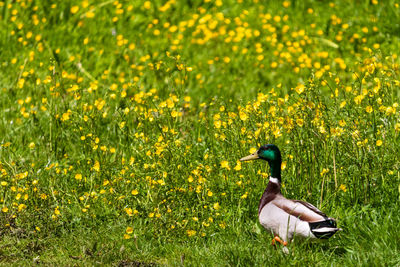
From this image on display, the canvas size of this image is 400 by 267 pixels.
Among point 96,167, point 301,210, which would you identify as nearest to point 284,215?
point 301,210

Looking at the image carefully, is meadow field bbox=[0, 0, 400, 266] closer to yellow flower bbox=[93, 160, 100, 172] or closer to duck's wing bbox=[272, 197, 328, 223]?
yellow flower bbox=[93, 160, 100, 172]

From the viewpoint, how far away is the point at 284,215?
4055 millimetres

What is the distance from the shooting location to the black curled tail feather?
375 centimetres

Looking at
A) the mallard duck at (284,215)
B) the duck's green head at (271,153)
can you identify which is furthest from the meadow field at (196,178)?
the duck's green head at (271,153)

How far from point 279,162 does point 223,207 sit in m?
0.63

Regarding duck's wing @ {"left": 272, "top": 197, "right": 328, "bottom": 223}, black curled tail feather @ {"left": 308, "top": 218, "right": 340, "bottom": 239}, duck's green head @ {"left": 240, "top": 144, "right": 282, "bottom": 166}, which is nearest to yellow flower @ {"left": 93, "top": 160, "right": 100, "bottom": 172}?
duck's green head @ {"left": 240, "top": 144, "right": 282, "bottom": 166}

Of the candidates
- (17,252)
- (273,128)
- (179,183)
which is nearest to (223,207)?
(179,183)

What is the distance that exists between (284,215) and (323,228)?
34 centimetres

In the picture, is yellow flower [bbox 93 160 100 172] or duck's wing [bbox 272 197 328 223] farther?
yellow flower [bbox 93 160 100 172]

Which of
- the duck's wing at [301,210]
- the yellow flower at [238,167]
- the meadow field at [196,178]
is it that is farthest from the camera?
the yellow flower at [238,167]

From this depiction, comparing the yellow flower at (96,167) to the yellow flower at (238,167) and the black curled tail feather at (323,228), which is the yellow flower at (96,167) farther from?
the black curled tail feather at (323,228)

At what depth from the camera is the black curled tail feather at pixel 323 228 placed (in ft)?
12.3

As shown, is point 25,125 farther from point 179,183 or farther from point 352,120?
point 352,120

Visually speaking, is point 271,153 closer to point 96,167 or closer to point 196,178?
point 196,178
